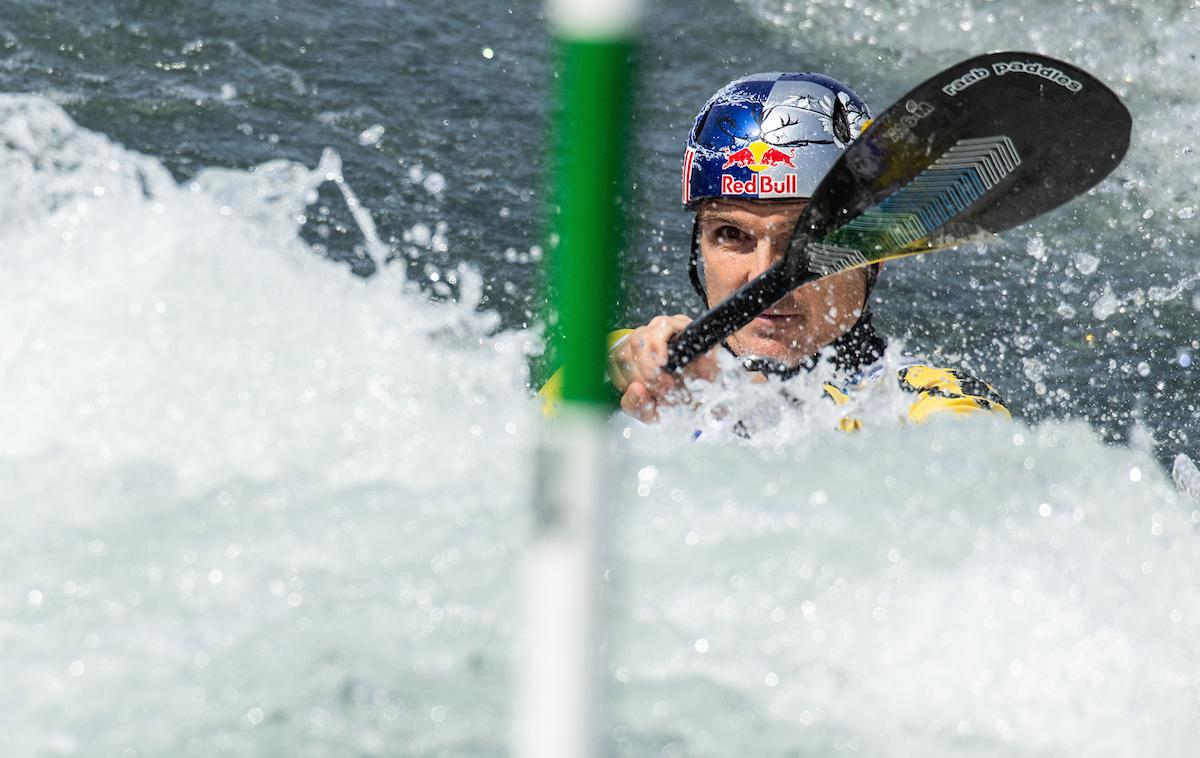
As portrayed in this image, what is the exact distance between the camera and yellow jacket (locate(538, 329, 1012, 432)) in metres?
3.05

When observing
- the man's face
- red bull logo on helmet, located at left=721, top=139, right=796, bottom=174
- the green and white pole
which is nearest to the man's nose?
the man's face

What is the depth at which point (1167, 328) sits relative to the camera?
4973 millimetres

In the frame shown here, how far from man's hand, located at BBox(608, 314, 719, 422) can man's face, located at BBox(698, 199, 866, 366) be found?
13 cm

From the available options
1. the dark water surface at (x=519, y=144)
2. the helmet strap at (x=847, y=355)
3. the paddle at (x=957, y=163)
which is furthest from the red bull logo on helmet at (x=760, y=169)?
the dark water surface at (x=519, y=144)

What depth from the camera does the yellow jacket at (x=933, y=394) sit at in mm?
3055

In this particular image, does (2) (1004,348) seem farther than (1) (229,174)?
Yes

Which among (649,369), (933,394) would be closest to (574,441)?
(649,369)

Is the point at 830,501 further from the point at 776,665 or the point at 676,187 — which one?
the point at 676,187

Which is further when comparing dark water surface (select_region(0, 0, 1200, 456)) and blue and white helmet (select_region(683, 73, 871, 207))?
dark water surface (select_region(0, 0, 1200, 456))

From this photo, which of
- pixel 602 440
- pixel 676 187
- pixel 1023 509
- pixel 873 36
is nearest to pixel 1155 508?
pixel 1023 509

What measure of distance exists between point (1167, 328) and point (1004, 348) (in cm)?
55

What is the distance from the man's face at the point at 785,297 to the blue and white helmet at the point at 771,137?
0.04 m

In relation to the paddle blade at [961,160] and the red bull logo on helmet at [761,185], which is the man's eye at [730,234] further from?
the paddle blade at [961,160]

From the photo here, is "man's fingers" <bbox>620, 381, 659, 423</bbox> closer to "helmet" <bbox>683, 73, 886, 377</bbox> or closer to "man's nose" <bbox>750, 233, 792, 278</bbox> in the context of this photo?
"helmet" <bbox>683, 73, 886, 377</bbox>
